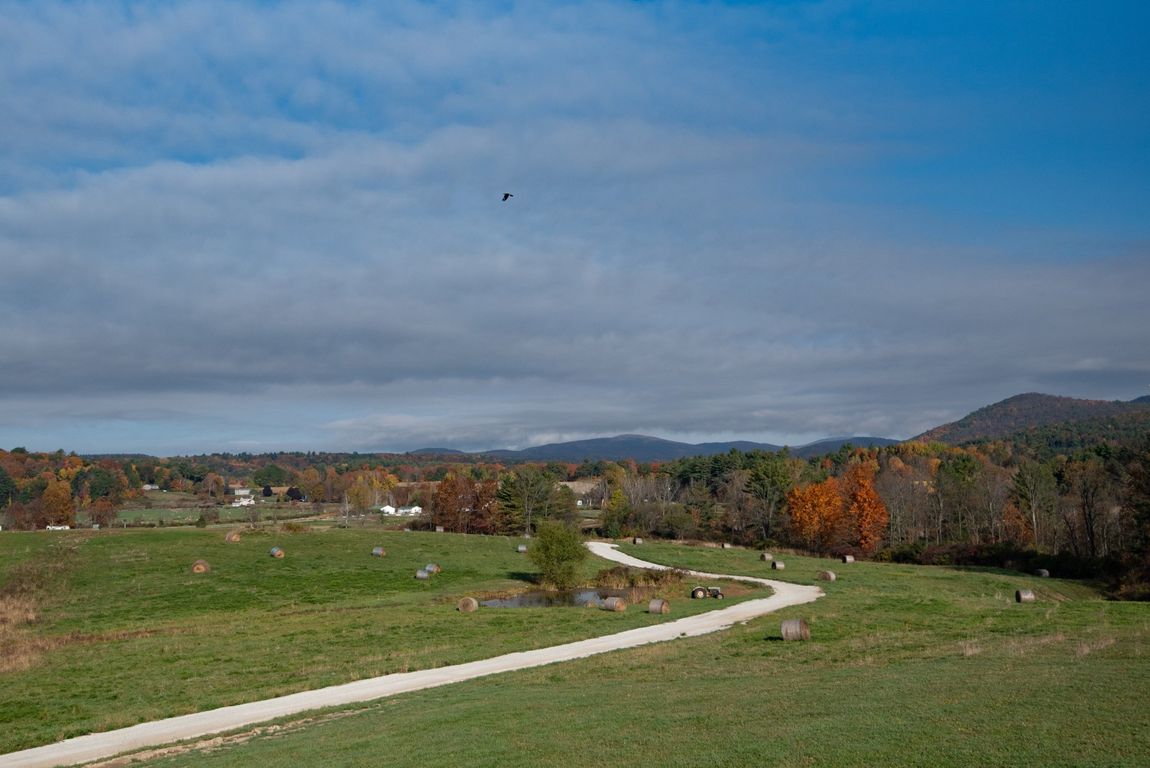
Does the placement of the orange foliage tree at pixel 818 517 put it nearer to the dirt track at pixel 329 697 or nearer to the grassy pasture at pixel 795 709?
the dirt track at pixel 329 697

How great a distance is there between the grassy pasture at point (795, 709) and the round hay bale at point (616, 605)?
11039 mm

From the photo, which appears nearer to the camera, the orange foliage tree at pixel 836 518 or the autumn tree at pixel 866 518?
the orange foliage tree at pixel 836 518

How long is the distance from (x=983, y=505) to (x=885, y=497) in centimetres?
1278

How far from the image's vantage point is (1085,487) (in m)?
81.4

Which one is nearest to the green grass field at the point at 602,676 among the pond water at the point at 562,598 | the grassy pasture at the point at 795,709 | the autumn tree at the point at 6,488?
the grassy pasture at the point at 795,709

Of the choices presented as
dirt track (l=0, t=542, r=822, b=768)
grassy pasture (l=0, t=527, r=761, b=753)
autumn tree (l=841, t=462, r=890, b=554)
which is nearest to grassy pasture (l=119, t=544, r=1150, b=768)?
dirt track (l=0, t=542, r=822, b=768)

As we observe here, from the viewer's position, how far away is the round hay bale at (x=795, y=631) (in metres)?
28.8

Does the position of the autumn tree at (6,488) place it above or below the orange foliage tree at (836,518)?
above

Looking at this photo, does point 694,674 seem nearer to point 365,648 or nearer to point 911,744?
point 911,744

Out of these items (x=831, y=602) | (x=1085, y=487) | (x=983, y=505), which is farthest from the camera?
(x=983, y=505)

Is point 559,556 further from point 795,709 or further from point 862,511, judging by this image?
point 862,511

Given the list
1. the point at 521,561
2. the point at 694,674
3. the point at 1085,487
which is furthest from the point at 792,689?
the point at 1085,487

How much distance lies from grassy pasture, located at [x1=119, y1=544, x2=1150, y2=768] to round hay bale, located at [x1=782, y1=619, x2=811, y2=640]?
40 centimetres

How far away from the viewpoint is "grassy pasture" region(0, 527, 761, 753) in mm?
26094
